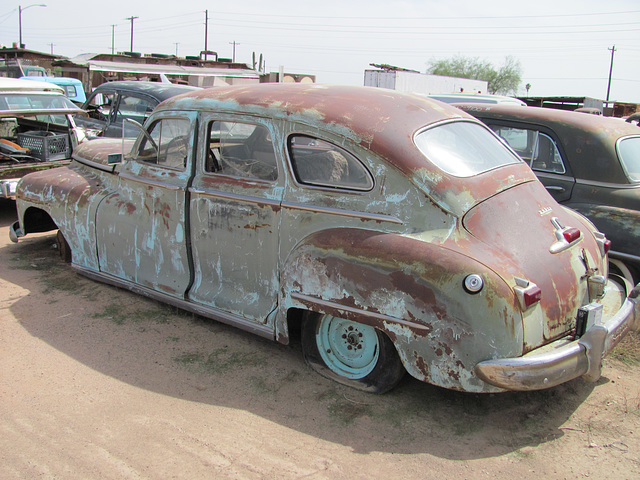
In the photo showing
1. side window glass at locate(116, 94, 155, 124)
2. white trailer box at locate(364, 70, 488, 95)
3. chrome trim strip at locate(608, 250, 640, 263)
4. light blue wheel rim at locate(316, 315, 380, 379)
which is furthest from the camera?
white trailer box at locate(364, 70, 488, 95)

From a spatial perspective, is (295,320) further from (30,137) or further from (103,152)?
(30,137)

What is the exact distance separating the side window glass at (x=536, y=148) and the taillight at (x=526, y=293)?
2738 millimetres

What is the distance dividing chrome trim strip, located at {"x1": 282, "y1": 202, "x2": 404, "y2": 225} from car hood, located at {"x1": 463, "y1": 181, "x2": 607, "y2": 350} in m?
0.44

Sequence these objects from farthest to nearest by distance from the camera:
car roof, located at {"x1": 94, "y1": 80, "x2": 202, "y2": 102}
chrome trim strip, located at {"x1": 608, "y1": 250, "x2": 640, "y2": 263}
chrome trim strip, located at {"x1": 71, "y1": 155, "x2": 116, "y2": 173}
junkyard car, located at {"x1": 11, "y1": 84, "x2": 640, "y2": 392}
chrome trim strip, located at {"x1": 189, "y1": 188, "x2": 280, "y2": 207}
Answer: car roof, located at {"x1": 94, "y1": 80, "x2": 202, "y2": 102} < chrome trim strip, located at {"x1": 71, "y1": 155, "x2": 116, "y2": 173} < chrome trim strip, located at {"x1": 608, "y1": 250, "x2": 640, "y2": 263} < chrome trim strip, located at {"x1": 189, "y1": 188, "x2": 280, "y2": 207} < junkyard car, located at {"x1": 11, "y1": 84, "x2": 640, "y2": 392}

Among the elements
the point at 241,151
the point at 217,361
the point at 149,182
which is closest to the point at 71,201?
the point at 149,182

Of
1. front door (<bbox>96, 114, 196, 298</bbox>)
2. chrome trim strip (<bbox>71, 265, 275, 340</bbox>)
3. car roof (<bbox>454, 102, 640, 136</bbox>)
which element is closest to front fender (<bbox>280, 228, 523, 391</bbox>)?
chrome trim strip (<bbox>71, 265, 275, 340</bbox>)

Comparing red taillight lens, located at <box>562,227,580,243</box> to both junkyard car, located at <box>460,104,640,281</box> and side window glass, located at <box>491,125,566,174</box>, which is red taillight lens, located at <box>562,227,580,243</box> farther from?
side window glass, located at <box>491,125,566,174</box>

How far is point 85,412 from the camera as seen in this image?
129 inches

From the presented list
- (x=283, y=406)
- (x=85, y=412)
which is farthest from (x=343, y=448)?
(x=85, y=412)

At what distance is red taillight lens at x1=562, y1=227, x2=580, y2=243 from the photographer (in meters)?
3.38

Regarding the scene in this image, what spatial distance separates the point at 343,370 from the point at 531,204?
5.37ft

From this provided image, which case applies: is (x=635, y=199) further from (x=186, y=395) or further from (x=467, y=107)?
(x=186, y=395)

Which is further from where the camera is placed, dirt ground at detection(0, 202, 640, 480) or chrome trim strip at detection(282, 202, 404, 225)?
chrome trim strip at detection(282, 202, 404, 225)

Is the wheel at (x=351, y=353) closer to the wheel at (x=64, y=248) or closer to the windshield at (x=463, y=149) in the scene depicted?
the windshield at (x=463, y=149)
